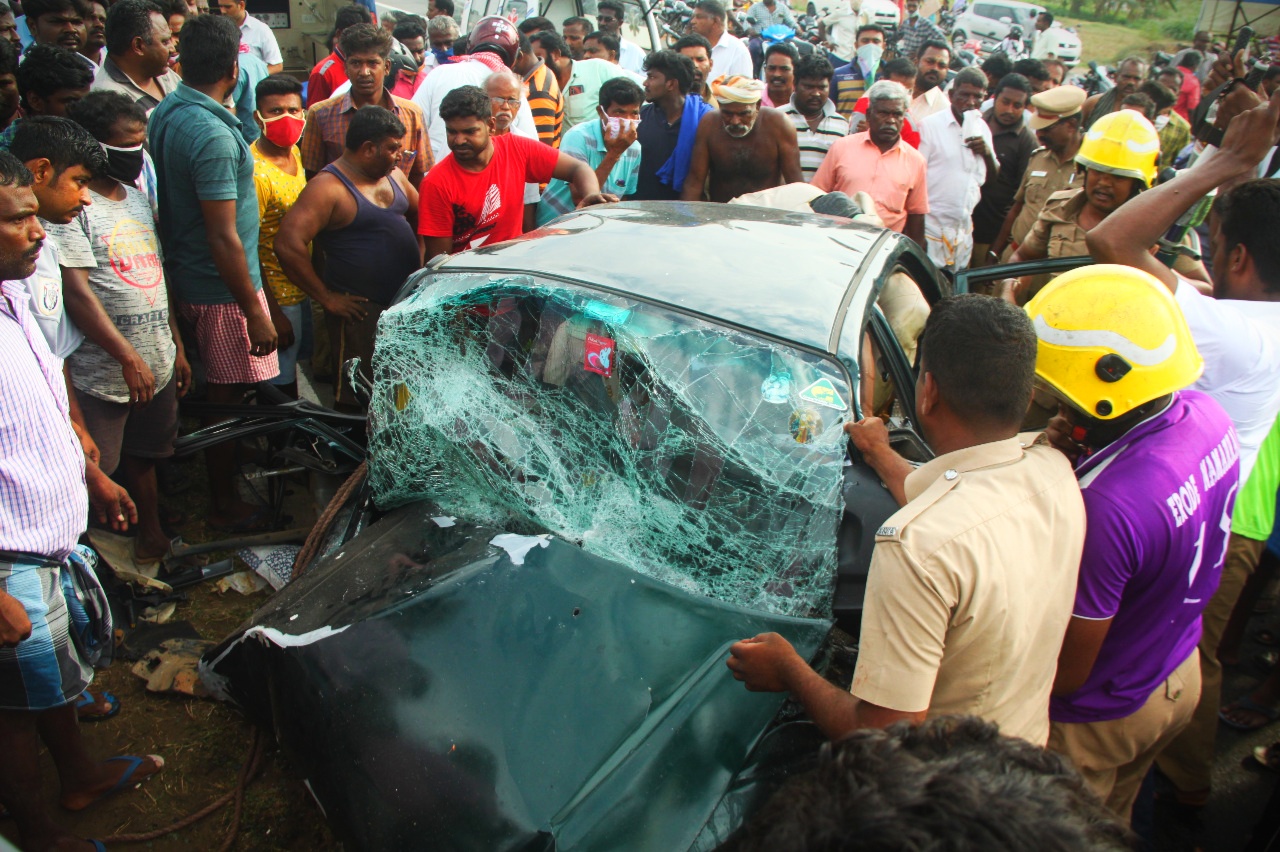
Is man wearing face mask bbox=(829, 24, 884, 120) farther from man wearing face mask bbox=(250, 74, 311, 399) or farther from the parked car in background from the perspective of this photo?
the parked car in background

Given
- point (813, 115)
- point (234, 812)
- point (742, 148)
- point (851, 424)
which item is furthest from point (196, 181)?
point (813, 115)

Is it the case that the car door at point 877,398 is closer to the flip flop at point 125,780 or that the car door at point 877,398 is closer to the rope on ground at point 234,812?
the rope on ground at point 234,812

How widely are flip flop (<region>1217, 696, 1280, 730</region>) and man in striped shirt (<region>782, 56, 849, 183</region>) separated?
3794 mm

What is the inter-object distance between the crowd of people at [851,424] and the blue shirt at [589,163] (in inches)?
1.0

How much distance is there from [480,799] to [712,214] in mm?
2097

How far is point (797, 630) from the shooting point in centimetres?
198

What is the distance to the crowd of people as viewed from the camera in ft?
5.07

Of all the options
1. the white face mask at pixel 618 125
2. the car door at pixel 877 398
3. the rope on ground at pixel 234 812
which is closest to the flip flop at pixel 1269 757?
the car door at pixel 877 398

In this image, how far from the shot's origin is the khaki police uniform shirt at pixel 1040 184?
17.3 feet

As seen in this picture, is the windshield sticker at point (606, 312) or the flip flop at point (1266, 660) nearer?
the windshield sticker at point (606, 312)

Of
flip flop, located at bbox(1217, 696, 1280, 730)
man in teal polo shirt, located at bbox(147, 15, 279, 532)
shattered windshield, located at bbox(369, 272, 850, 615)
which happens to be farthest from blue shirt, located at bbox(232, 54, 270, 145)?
flip flop, located at bbox(1217, 696, 1280, 730)

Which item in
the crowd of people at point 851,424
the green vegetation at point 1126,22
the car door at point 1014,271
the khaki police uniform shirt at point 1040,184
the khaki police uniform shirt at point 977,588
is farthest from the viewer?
the green vegetation at point 1126,22

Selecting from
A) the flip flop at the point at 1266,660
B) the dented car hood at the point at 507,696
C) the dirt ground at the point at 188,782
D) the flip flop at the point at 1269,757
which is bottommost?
the flip flop at the point at 1266,660

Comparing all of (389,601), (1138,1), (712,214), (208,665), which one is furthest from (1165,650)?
(1138,1)
